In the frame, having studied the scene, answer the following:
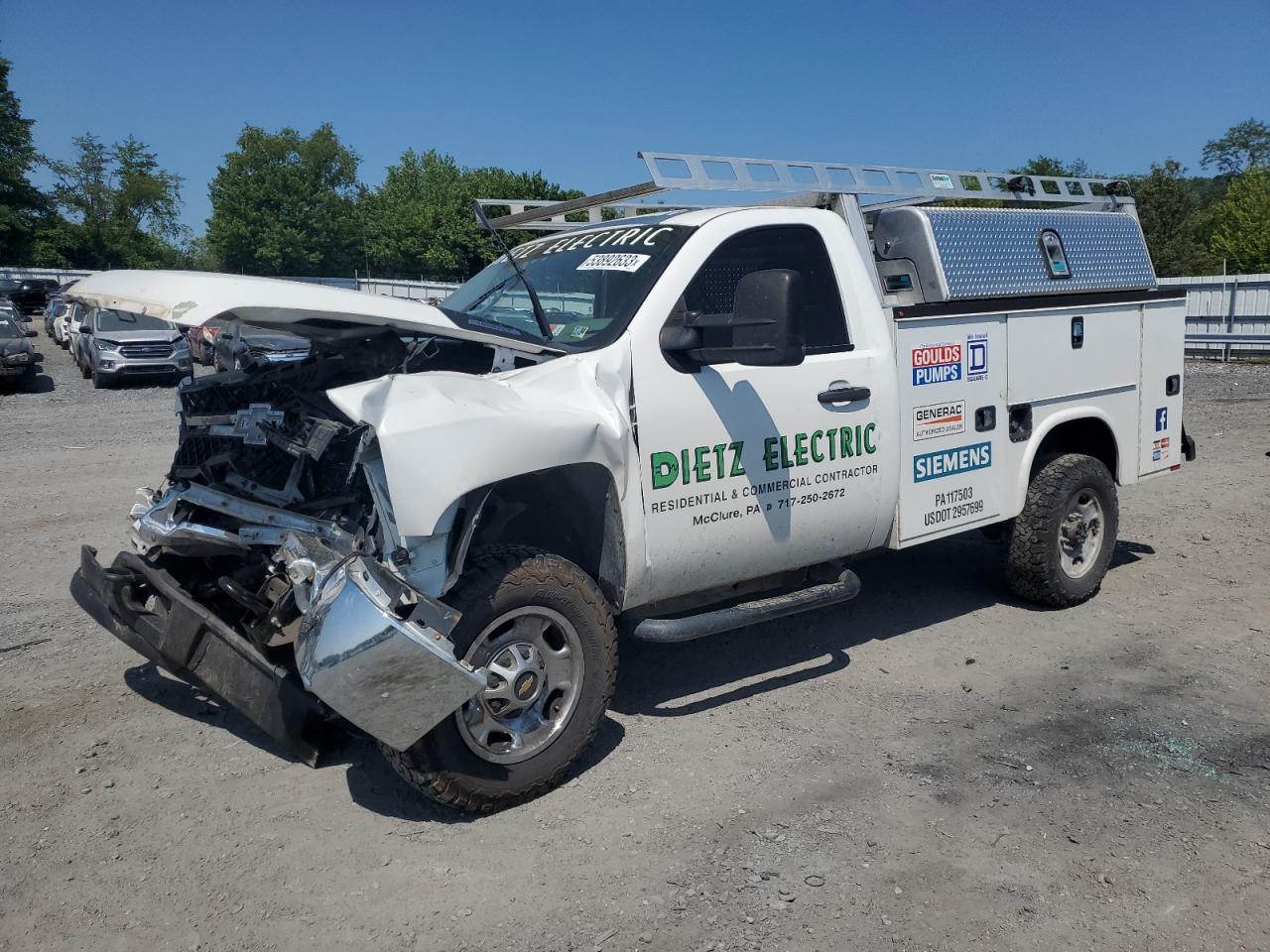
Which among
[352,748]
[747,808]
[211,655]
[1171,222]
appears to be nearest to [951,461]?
[747,808]

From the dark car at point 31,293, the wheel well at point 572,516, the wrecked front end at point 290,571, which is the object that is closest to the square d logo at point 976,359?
the wheel well at point 572,516

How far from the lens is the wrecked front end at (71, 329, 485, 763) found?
3.11m

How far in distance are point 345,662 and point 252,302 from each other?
1184 mm

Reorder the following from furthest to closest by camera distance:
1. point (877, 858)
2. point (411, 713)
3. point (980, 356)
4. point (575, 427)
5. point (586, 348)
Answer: point (980, 356) → point (586, 348) → point (575, 427) → point (877, 858) → point (411, 713)

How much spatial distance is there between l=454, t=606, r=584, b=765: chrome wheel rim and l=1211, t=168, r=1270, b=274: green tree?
39359mm

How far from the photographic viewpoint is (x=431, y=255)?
205ft

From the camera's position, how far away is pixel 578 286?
450cm

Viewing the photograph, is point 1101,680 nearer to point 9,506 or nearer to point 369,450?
point 369,450

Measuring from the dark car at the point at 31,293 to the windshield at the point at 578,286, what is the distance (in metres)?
36.6

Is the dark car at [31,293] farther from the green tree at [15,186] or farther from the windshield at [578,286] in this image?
the windshield at [578,286]

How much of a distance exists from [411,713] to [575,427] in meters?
1.14

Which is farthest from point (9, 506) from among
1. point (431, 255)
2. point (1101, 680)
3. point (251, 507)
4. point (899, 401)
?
point (431, 255)

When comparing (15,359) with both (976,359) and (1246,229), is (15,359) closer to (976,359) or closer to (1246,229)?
(976,359)

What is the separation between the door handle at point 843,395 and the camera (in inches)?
176
